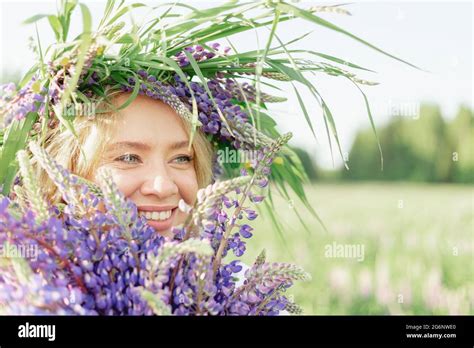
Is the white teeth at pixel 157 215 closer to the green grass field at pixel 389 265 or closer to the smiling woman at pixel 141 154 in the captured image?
the smiling woman at pixel 141 154

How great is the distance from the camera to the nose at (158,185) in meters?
1.54

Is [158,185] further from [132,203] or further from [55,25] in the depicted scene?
[55,25]

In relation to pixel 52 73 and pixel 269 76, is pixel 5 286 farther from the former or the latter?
pixel 269 76

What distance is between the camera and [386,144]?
2105cm

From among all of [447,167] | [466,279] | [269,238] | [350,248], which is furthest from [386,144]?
[350,248]

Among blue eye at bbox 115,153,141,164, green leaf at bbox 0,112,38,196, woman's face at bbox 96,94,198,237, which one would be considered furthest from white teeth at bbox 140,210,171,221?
green leaf at bbox 0,112,38,196

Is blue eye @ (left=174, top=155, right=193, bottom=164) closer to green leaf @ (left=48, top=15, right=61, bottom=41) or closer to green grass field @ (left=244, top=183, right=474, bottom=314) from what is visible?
green leaf @ (left=48, top=15, right=61, bottom=41)

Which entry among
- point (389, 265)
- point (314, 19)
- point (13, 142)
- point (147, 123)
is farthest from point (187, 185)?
point (389, 265)

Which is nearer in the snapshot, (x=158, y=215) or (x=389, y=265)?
(x=158, y=215)

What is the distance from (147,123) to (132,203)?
40 centimetres

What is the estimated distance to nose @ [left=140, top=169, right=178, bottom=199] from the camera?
1536 millimetres

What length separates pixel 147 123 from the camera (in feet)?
5.16
